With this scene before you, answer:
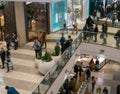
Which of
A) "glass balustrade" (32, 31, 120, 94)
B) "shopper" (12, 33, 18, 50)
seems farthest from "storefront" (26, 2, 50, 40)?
"glass balustrade" (32, 31, 120, 94)

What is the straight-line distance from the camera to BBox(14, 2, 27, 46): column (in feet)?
65.8

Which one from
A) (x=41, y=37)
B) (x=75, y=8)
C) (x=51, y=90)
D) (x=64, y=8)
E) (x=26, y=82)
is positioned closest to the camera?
(x=51, y=90)

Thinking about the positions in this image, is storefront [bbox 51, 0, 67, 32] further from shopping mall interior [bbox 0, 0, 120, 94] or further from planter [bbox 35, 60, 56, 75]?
planter [bbox 35, 60, 56, 75]

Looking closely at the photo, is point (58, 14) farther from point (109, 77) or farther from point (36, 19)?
point (109, 77)

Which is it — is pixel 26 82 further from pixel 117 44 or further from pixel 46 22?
pixel 46 22

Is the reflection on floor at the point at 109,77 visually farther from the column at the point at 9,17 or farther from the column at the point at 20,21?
the column at the point at 9,17

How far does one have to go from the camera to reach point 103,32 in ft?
64.9

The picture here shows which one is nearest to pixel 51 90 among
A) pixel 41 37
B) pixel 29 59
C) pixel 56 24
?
pixel 29 59

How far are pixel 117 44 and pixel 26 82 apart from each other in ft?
22.8

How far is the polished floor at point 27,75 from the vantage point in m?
14.8

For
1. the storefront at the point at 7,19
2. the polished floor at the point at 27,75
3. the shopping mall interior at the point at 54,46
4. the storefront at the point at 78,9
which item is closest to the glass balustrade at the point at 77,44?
the shopping mall interior at the point at 54,46

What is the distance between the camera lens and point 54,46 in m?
20.4

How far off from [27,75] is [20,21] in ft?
18.5

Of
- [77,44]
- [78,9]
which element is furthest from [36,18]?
[78,9]
